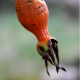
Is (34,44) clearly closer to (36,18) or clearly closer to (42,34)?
(42,34)

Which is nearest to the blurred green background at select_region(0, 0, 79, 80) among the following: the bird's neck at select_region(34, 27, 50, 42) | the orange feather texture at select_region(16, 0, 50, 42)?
the bird's neck at select_region(34, 27, 50, 42)

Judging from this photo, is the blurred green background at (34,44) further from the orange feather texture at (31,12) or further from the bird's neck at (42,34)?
the orange feather texture at (31,12)

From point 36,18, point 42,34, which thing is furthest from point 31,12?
point 42,34

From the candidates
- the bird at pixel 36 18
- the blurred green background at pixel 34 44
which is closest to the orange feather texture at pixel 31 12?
the bird at pixel 36 18

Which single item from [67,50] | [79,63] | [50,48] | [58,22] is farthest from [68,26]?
[50,48]

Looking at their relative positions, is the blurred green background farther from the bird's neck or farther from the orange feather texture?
the orange feather texture

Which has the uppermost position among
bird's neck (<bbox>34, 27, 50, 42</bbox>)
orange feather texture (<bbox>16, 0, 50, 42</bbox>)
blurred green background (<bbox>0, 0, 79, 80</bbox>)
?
orange feather texture (<bbox>16, 0, 50, 42</bbox>)

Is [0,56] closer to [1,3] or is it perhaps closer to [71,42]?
[71,42]

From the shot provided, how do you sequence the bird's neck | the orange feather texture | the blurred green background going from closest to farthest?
the orange feather texture
the bird's neck
the blurred green background

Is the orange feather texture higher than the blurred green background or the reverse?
higher
